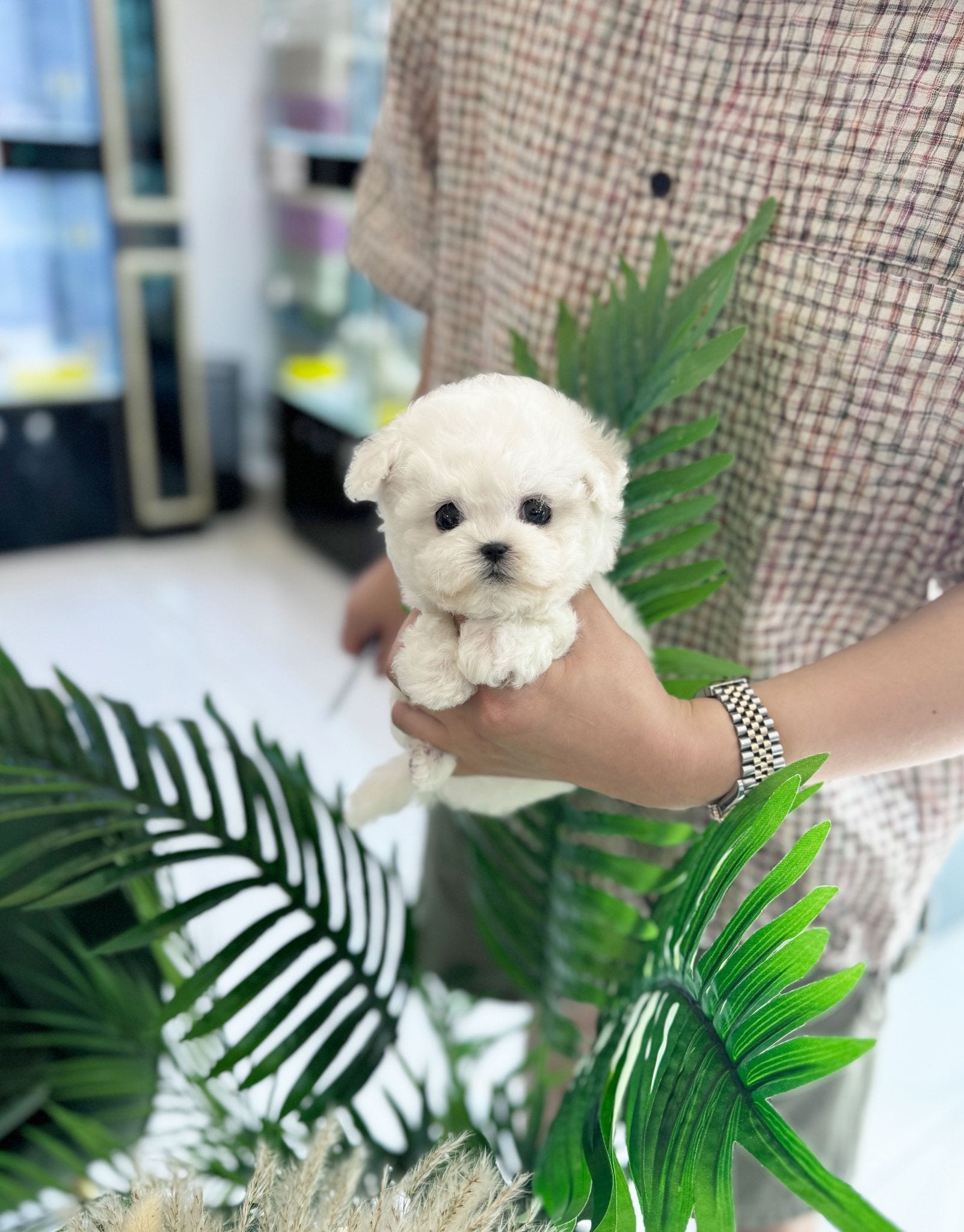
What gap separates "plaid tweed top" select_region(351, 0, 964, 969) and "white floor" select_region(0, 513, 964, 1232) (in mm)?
711

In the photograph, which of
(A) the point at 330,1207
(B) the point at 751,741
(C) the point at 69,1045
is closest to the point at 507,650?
(B) the point at 751,741

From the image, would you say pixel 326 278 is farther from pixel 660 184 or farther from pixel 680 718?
pixel 680 718

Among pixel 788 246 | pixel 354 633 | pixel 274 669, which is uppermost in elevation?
pixel 788 246

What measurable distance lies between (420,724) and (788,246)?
386mm

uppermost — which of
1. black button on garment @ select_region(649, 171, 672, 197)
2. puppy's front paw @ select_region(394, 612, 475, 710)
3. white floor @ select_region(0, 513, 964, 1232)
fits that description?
black button on garment @ select_region(649, 171, 672, 197)

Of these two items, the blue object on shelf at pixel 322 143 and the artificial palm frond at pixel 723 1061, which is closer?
the artificial palm frond at pixel 723 1061

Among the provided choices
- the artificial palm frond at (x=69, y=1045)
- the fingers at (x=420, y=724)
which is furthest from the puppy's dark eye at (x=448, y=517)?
the artificial palm frond at (x=69, y=1045)

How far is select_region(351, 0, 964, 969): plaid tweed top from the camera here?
1.86 feet

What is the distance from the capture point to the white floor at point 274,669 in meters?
1.32

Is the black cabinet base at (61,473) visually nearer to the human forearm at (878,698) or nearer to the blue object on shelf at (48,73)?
the blue object on shelf at (48,73)

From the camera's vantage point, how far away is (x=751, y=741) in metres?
0.51

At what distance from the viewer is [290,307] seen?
3.45 m

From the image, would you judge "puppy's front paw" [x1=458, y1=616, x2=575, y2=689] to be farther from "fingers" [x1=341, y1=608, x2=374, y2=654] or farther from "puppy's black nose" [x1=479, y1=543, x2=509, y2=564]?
"fingers" [x1=341, y1=608, x2=374, y2=654]

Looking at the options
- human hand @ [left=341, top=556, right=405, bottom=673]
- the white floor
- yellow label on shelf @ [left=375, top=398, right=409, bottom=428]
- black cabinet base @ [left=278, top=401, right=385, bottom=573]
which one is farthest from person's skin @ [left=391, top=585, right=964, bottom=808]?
yellow label on shelf @ [left=375, top=398, right=409, bottom=428]
